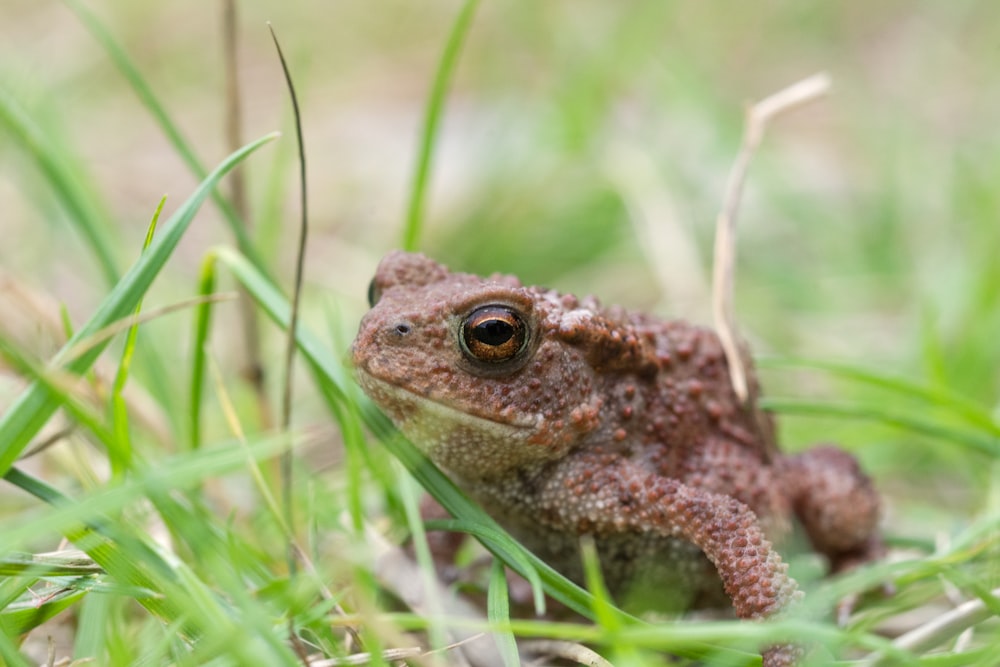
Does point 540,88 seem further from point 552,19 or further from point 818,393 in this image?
point 818,393

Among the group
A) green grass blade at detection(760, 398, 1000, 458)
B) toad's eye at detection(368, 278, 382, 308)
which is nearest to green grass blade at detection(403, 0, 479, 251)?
toad's eye at detection(368, 278, 382, 308)

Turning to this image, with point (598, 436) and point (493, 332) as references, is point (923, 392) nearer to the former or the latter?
point (598, 436)

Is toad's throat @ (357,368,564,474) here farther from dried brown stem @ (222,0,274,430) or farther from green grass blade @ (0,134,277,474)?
dried brown stem @ (222,0,274,430)

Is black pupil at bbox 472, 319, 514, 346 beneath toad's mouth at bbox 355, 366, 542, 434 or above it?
above

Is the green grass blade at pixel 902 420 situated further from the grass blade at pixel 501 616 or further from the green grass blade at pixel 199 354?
the green grass blade at pixel 199 354

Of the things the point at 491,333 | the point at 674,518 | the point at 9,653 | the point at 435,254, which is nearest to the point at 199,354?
the point at 491,333

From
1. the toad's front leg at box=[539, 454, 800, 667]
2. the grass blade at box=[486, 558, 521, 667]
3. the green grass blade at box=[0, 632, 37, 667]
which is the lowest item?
the green grass blade at box=[0, 632, 37, 667]

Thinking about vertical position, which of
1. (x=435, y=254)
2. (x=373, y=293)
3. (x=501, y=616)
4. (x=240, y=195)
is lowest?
(x=501, y=616)

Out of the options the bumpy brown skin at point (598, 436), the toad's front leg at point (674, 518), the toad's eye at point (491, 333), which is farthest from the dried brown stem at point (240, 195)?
the toad's front leg at point (674, 518)
